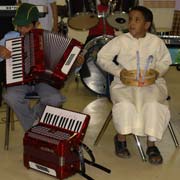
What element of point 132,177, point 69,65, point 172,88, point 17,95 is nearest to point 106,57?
point 69,65

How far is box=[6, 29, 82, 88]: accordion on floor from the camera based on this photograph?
298cm

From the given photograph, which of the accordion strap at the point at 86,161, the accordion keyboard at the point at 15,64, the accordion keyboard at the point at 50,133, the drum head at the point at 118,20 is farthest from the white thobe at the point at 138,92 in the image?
the drum head at the point at 118,20

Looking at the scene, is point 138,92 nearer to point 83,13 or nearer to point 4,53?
point 4,53

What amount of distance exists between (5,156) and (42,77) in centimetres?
62

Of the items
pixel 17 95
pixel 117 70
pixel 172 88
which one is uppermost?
pixel 117 70

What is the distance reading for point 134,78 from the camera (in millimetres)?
2979

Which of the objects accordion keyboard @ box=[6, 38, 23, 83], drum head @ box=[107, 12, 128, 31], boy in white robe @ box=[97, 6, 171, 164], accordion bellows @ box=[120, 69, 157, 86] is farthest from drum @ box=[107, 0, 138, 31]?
accordion keyboard @ box=[6, 38, 23, 83]

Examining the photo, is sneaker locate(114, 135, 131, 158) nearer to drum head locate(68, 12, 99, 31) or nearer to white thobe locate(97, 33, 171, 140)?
white thobe locate(97, 33, 171, 140)

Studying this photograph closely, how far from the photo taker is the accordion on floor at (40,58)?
298 cm

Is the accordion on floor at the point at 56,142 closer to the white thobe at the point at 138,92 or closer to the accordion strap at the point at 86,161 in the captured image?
the accordion strap at the point at 86,161

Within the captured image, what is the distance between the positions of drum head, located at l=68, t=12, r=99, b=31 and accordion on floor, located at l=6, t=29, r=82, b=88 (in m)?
1.52

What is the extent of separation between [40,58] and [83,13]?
1627mm

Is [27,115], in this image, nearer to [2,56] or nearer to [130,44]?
[2,56]

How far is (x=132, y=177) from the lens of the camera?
2844mm
